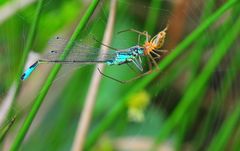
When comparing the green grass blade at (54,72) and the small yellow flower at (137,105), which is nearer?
the green grass blade at (54,72)

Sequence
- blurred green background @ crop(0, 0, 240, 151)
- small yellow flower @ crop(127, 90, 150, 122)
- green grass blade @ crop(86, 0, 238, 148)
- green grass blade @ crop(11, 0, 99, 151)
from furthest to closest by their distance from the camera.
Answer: small yellow flower @ crop(127, 90, 150, 122), blurred green background @ crop(0, 0, 240, 151), green grass blade @ crop(86, 0, 238, 148), green grass blade @ crop(11, 0, 99, 151)

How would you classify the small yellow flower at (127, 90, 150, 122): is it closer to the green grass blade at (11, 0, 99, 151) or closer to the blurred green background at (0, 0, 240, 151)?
the blurred green background at (0, 0, 240, 151)

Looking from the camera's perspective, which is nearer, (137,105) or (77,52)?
(77,52)

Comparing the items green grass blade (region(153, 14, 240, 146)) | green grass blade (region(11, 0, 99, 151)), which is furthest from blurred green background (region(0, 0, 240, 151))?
green grass blade (region(11, 0, 99, 151))

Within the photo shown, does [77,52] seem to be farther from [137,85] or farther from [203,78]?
[203,78]

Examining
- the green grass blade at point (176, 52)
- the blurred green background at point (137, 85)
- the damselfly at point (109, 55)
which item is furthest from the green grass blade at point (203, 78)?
the damselfly at point (109, 55)

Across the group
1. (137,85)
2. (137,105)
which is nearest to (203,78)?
(137,85)

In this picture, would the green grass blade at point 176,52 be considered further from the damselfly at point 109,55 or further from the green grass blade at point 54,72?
the green grass blade at point 54,72

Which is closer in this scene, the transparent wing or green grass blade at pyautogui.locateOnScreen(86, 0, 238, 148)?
the transparent wing

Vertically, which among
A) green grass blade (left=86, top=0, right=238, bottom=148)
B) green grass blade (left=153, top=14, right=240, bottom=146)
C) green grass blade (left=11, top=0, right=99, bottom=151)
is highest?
green grass blade (left=153, top=14, right=240, bottom=146)
